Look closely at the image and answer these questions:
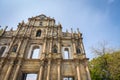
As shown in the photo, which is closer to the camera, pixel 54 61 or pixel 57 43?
pixel 54 61

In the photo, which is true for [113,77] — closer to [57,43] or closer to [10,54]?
[57,43]

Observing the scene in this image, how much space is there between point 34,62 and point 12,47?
4.15 metres

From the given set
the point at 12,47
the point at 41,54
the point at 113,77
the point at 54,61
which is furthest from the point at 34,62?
the point at 113,77

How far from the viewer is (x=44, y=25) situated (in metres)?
→ 21.8

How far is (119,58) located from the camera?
58.1 ft

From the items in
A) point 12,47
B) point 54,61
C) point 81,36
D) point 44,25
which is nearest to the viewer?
point 54,61

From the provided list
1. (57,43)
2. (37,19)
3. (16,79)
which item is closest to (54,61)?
(57,43)

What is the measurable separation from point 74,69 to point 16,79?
6.54 metres

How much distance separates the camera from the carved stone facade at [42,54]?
44.1 feet

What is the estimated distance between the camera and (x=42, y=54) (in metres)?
15.2

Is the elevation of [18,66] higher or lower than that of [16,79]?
higher

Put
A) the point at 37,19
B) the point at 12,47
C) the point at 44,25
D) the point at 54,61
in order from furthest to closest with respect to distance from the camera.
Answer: the point at 37,19
the point at 44,25
the point at 12,47
the point at 54,61

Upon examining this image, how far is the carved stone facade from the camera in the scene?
1345cm

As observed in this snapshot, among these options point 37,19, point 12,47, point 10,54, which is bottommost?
point 10,54
